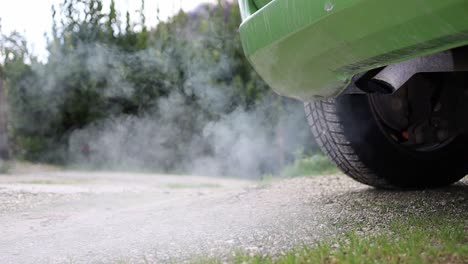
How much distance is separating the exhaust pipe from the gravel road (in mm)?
531

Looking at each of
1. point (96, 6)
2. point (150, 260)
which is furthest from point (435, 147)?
point (96, 6)

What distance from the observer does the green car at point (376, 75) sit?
4.81 ft

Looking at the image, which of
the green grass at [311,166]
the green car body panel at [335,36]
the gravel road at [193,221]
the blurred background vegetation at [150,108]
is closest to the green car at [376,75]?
the green car body panel at [335,36]

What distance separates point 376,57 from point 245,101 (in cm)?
606

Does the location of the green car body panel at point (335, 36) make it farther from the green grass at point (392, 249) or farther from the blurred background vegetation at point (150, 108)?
the blurred background vegetation at point (150, 108)

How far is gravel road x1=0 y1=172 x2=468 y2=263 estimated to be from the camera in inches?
73.1

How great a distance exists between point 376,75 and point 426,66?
16cm

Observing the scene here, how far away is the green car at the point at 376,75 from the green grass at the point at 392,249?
1.63 feet

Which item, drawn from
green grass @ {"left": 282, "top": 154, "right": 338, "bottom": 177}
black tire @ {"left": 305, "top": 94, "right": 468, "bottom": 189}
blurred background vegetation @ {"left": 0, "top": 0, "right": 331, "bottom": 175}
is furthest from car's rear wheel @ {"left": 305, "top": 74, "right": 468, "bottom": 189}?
blurred background vegetation @ {"left": 0, "top": 0, "right": 331, "bottom": 175}

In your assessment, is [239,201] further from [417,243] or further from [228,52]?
[228,52]

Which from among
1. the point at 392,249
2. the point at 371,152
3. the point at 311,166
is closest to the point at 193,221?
the point at 371,152

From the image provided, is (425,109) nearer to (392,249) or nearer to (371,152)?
(371,152)

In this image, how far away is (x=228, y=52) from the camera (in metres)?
7.93

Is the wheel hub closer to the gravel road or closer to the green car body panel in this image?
the gravel road
